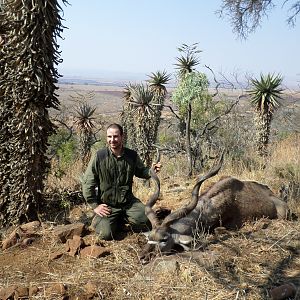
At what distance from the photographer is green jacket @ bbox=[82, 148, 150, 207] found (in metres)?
5.69

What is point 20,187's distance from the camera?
6.03 meters

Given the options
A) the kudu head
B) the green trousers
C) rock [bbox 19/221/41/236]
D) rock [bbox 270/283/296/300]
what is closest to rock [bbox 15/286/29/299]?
the kudu head

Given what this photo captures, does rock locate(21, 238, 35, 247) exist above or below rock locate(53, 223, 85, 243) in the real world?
below

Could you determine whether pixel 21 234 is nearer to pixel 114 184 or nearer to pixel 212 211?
pixel 114 184

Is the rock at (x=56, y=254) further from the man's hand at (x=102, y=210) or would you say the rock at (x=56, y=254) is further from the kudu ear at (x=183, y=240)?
the kudu ear at (x=183, y=240)

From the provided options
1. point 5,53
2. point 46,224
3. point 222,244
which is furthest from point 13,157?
point 222,244

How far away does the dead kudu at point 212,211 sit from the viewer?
5.07 metres

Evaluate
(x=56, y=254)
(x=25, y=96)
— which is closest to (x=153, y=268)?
(x=56, y=254)

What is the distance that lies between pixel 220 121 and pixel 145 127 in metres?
2.64

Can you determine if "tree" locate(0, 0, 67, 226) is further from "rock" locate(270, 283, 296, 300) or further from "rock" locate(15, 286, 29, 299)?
"rock" locate(270, 283, 296, 300)

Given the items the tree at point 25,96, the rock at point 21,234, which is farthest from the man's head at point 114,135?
the rock at point 21,234

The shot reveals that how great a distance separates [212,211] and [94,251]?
1998mm

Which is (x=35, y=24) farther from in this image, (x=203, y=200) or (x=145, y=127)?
(x=145, y=127)

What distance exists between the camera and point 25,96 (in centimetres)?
583
